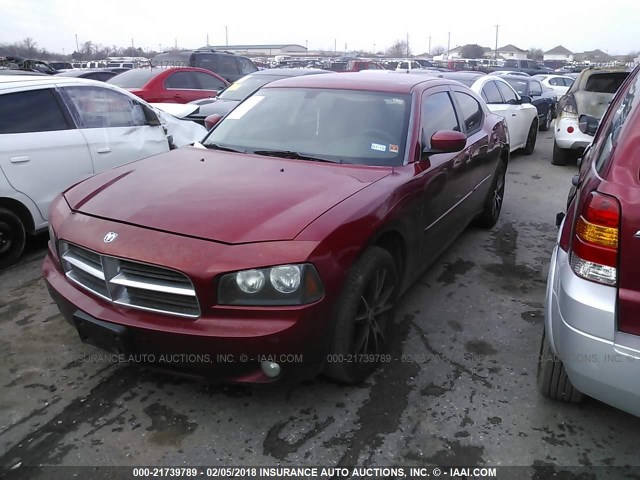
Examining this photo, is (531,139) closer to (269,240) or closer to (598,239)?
(598,239)

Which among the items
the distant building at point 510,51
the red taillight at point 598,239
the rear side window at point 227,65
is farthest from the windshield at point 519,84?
the distant building at point 510,51

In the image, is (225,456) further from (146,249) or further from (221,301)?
(146,249)

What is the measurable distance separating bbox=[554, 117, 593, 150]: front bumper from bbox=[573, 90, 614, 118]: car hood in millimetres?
232

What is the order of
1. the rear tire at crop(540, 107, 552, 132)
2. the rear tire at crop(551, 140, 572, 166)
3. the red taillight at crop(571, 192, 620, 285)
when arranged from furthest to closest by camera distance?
the rear tire at crop(540, 107, 552, 132) → the rear tire at crop(551, 140, 572, 166) → the red taillight at crop(571, 192, 620, 285)

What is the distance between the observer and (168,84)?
10195 mm

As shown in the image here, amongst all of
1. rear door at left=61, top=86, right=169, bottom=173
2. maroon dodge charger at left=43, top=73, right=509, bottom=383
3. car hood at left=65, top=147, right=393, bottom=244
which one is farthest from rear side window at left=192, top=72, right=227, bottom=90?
car hood at left=65, top=147, right=393, bottom=244

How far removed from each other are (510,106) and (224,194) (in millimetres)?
7258

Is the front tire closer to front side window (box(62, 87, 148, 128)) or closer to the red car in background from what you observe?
front side window (box(62, 87, 148, 128))

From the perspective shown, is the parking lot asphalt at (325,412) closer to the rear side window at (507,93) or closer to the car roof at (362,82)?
the car roof at (362,82)

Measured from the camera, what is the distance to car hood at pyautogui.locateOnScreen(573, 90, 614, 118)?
28.0ft

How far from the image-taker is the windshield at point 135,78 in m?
9.98

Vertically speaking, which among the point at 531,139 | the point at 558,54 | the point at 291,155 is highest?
the point at 558,54

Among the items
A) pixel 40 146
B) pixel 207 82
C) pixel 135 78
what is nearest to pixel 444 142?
pixel 40 146

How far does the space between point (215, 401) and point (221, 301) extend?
75cm
